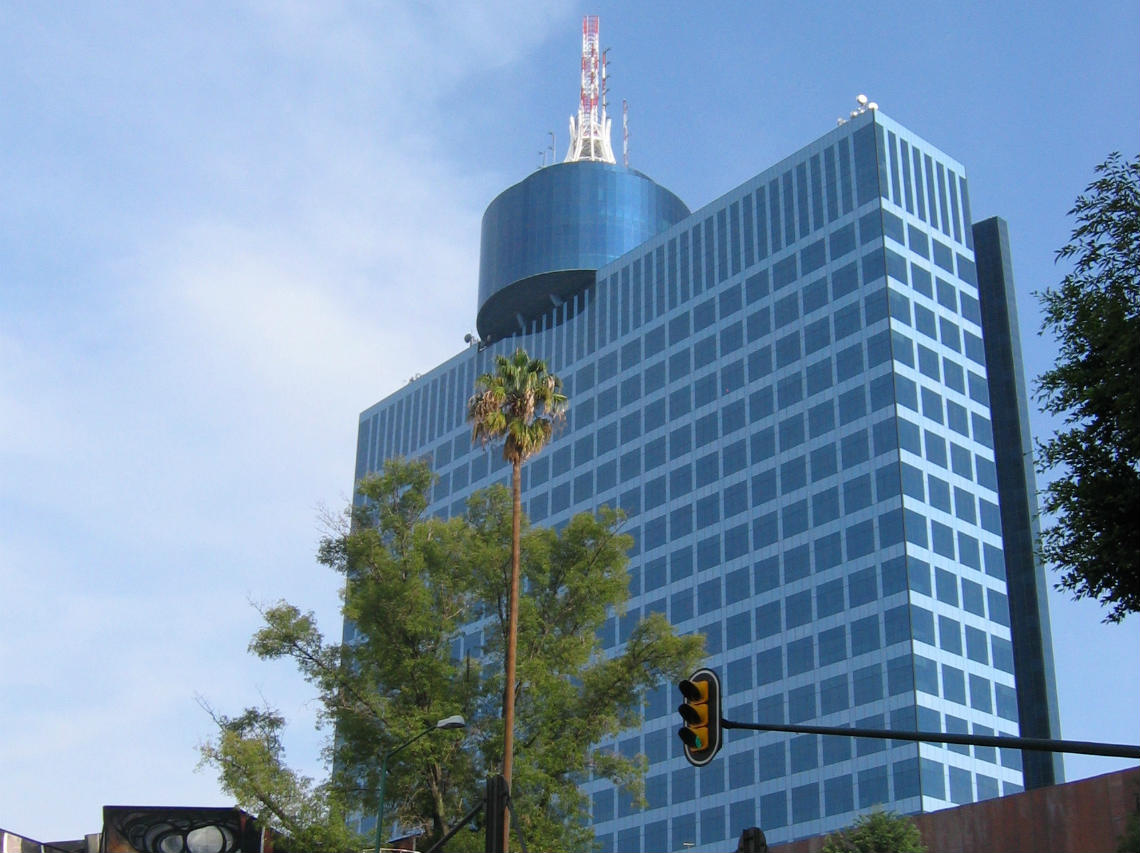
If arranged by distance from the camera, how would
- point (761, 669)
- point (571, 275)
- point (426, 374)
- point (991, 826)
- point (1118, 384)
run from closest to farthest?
point (1118, 384) → point (991, 826) → point (761, 669) → point (571, 275) → point (426, 374)

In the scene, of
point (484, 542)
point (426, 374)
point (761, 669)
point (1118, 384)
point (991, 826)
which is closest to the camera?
point (1118, 384)

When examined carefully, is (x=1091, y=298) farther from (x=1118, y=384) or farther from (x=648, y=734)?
(x=648, y=734)

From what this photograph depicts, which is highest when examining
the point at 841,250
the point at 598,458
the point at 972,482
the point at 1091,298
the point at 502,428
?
the point at 841,250

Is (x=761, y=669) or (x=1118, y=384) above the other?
(x=761, y=669)

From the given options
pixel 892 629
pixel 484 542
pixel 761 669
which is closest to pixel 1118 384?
pixel 484 542

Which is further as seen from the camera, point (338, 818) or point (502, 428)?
point (502, 428)

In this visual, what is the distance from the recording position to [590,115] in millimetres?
147125

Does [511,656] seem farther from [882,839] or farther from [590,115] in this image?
[590,115]

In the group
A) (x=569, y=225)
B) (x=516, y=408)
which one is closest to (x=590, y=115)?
(x=569, y=225)

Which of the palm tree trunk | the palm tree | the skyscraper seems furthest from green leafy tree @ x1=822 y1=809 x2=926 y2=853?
the skyscraper

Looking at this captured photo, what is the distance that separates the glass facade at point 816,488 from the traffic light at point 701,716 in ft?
250

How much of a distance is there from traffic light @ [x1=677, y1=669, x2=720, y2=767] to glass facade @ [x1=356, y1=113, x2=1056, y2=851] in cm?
7630

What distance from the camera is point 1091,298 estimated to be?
96.7 ft

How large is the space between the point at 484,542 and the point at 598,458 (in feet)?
272
